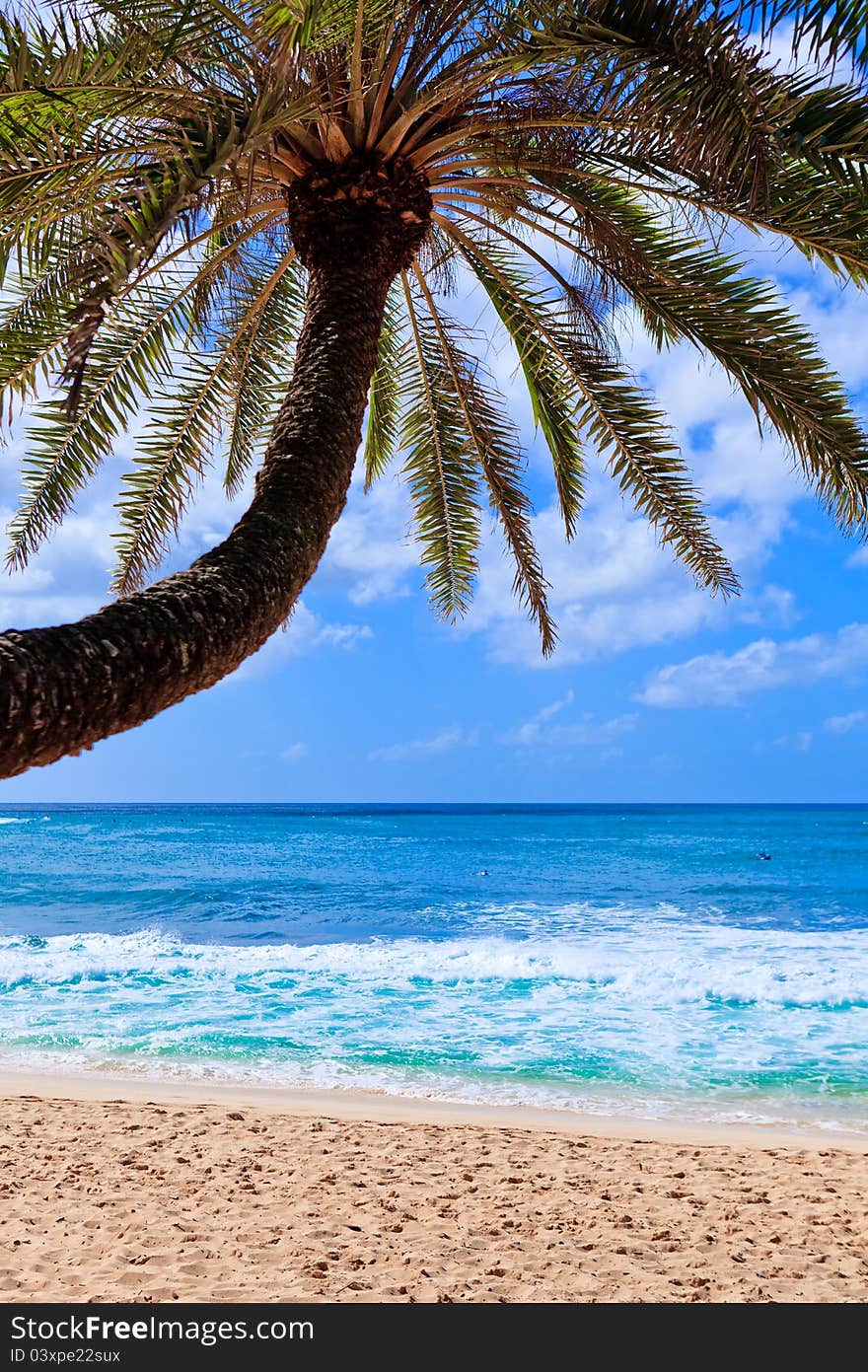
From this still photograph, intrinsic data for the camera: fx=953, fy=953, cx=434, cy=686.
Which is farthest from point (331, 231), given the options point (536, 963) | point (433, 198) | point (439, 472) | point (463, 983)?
point (536, 963)

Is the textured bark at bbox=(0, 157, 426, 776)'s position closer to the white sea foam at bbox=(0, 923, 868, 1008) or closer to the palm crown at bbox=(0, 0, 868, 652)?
the palm crown at bbox=(0, 0, 868, 652)

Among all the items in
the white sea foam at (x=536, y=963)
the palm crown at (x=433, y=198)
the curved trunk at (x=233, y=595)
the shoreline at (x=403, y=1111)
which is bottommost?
the white sea foam at (x=536, y=963)

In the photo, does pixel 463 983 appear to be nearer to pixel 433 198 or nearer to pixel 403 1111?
pixel 403 1111

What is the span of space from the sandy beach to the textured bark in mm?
→ 2945

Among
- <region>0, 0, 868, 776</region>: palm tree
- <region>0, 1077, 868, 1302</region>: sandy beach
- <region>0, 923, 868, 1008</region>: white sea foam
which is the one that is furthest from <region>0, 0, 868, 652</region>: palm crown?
<region>0, 923, 868, 1008</region>: white sea foam

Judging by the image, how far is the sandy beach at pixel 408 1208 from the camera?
4391 millimetres

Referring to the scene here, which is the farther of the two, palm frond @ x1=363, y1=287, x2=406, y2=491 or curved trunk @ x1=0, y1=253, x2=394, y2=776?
palm frond @ x1=363, y1=287, x2=406, y2=491

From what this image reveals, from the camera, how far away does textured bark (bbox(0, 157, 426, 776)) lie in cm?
260

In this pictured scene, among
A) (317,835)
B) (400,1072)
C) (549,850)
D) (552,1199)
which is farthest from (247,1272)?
(317,835)

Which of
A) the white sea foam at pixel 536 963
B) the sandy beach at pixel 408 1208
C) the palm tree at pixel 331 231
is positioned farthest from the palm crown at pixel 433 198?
the white sea foam at pixel 536 963

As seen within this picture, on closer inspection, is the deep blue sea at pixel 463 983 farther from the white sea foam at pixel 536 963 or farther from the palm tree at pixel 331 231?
the palm tree at pixel 331 231

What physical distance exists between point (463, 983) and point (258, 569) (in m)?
11.8

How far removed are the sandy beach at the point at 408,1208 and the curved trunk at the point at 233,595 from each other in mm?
Answer: 2933
